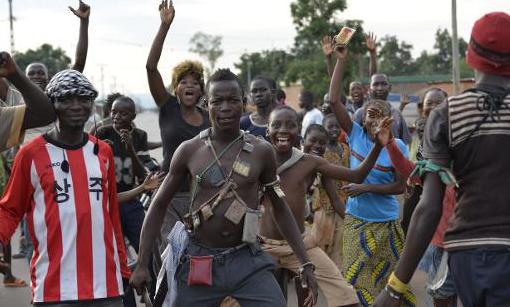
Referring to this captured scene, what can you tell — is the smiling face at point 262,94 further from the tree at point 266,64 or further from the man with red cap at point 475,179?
the tree at point 266,64

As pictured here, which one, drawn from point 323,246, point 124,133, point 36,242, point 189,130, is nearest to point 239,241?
point 36,242

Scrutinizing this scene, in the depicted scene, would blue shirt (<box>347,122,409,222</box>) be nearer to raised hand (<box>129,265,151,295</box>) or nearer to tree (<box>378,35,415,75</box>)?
raised hand (<box>129,265,151,295</box>)

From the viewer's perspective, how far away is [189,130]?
6.50 m

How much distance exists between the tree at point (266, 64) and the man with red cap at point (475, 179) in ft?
208

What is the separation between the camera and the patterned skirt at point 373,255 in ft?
22.2

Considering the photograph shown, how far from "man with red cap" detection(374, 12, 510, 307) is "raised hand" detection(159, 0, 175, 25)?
3.00m

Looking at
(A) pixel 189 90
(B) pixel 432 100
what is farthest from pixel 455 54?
(A) pixel 189 90

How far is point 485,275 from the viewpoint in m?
3.66

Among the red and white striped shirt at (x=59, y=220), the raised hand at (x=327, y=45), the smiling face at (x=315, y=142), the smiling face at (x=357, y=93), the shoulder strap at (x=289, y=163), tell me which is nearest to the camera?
the red and white striped shirt at (x=59, y=220)

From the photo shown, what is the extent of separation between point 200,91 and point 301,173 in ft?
3.25

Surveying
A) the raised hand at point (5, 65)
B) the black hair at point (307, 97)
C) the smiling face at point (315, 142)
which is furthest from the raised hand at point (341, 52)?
the black hair at point (307, 97)

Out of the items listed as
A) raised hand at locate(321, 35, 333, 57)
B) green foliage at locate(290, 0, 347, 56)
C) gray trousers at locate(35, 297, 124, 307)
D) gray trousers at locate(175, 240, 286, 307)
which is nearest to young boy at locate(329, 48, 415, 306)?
raised hand at locate(321, 35, 333, 57)

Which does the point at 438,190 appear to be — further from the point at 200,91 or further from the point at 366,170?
the point at 200,91

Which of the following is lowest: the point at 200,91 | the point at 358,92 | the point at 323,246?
the point at 323,246
